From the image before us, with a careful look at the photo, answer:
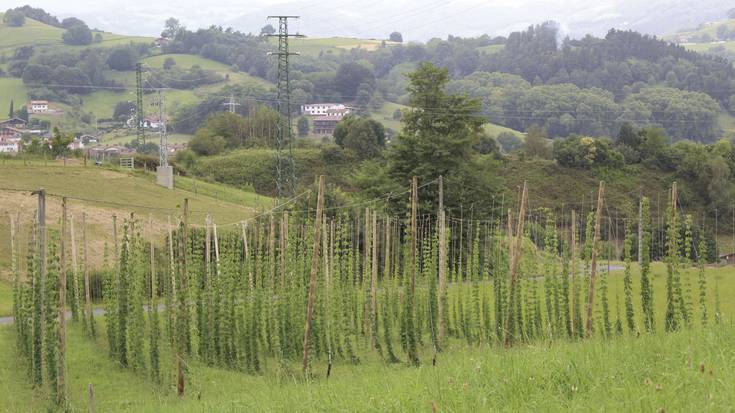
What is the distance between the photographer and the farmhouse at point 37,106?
143m

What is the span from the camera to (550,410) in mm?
8039

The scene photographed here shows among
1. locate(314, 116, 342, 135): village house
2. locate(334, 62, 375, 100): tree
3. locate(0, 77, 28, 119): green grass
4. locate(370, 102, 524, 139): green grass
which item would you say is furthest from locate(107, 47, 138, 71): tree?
locate(370, 102, 524, 139): green grass

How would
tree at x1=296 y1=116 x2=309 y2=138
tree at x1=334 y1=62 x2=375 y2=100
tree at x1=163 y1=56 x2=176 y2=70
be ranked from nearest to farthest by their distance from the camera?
tree at x1=296 y1=116 x2=309 y2=138 < tree at x1=334 y1=62 x2=375 y2=100 < tree at x1=163 y1=56 x2=176 y2=70

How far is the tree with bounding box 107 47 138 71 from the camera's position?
573 ft

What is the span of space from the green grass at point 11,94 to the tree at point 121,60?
60.8ft

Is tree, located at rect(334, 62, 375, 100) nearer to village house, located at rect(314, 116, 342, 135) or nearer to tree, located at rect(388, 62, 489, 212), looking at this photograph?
village house, located at rect(314, 116, 342, 135)

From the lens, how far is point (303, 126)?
13888cm

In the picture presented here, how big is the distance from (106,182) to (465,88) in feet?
429

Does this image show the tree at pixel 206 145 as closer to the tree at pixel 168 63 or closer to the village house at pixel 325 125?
the village house at pixel 325 125

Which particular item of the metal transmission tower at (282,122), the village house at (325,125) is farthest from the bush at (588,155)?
the village house at (325,125)

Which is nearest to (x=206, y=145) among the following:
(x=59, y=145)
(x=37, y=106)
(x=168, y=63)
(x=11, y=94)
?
(x=59, y=145)

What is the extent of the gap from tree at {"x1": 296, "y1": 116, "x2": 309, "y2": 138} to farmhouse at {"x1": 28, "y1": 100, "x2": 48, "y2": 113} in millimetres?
41937

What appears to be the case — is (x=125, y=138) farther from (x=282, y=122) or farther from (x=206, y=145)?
(x=282, y=122)

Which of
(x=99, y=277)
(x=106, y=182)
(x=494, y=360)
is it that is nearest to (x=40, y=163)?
(x=106, y=182)
